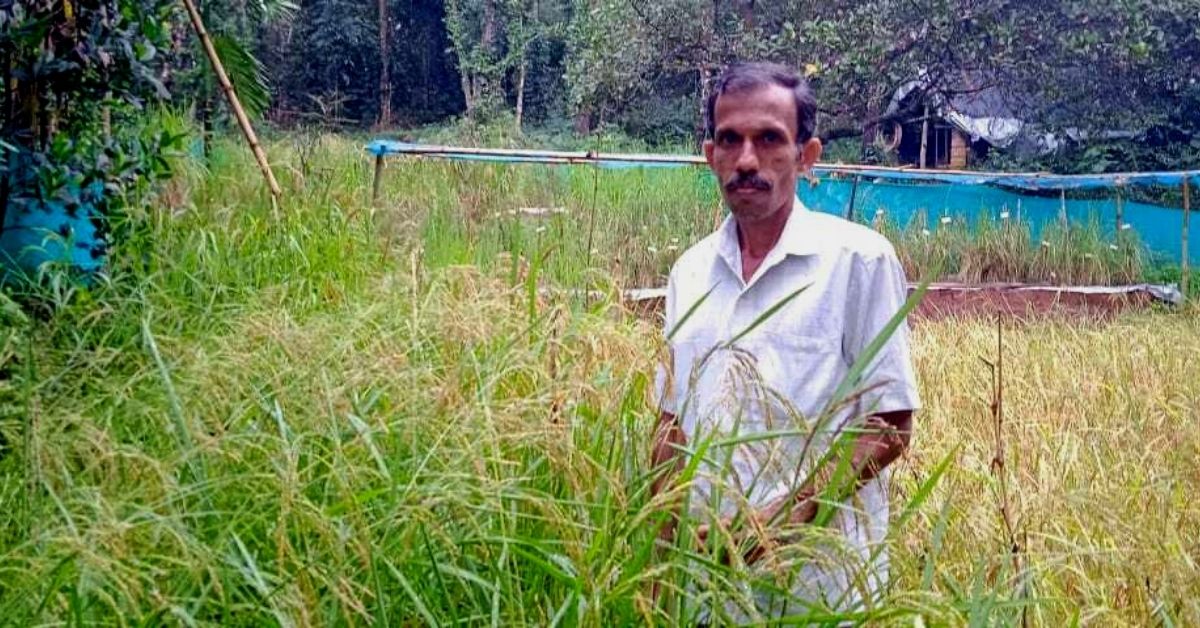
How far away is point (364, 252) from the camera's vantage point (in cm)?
411

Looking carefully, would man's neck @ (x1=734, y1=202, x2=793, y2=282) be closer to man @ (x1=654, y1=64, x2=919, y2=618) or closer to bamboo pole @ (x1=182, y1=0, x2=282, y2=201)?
man @ (x1=654, y1=64, x2=919, y2=618)

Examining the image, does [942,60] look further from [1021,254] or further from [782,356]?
[782,356]

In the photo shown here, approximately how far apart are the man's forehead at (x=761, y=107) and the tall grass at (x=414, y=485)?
400 mm

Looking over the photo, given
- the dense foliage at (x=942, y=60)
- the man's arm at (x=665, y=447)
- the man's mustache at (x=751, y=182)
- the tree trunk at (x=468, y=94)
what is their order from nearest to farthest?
the man's arm at (x=665, y=447) < the man's mustache at (x=751, y=182) < the dense foliage at (x=942, y=60) < the tree trunk at (x=468, y=94)

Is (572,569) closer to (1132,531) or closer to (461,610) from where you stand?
(461,610)

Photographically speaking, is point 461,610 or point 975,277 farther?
point 975,277

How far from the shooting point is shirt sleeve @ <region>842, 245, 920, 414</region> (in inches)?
66.8

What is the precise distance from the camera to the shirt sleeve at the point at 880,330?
1697 millimetres

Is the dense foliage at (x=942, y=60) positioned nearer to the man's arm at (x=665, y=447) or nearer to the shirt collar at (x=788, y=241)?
the shirt collar at (x=788, y=241)

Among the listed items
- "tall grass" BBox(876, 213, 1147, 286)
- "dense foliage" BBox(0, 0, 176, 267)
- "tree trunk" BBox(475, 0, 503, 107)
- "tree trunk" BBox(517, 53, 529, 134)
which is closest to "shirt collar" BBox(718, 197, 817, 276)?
"dense foliage" BBox(0, 0, 176, 267)

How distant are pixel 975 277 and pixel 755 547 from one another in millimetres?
7646

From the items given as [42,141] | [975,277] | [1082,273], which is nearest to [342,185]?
[42,141]

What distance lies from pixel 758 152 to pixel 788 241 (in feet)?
0.50

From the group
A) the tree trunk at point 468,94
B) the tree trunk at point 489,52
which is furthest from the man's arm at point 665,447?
the tree trunk at point 489,52
